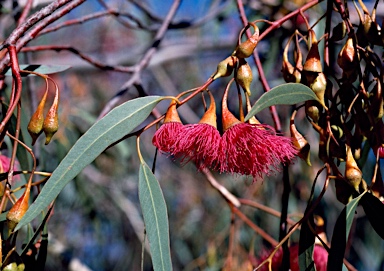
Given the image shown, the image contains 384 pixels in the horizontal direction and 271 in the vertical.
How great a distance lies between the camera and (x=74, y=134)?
7.06ft

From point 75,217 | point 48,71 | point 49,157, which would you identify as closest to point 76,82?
point 75,217

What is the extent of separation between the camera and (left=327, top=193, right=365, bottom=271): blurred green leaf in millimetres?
739

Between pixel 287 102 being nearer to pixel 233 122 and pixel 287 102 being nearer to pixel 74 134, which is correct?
pixel 233 122

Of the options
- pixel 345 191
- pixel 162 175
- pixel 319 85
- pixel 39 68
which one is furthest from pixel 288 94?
pixel 162 175

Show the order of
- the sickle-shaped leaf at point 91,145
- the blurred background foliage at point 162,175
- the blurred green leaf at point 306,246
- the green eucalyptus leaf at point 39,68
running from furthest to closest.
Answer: the blurred background foliage at point 162,175 < the green eucalyptus leaf at point 39,68 < the blurred green leaf at point 306,246 < the sickle-shaped leaf at point 91,145

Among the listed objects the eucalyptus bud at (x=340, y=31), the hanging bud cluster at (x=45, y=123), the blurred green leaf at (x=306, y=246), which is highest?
the hanging bud cluster at (x=45, y=123)

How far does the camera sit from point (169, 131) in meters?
0.75

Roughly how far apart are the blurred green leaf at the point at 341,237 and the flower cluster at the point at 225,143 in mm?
103

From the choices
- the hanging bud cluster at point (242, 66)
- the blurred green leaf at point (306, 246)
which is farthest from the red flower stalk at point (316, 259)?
the hanging bud cluster at point (242, 66)

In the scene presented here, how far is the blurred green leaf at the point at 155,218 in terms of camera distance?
2.40 ft

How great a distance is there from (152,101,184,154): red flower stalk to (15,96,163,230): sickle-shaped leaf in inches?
1.2

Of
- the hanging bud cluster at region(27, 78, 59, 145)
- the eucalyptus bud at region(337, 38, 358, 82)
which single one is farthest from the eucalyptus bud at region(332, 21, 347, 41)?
the hanging bud cluster at region(27, 78, 59, 145)

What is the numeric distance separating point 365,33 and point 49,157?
62.3 inches

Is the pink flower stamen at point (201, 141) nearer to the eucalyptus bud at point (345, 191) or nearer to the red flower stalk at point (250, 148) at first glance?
the red flower stalk at point (250, 148)
